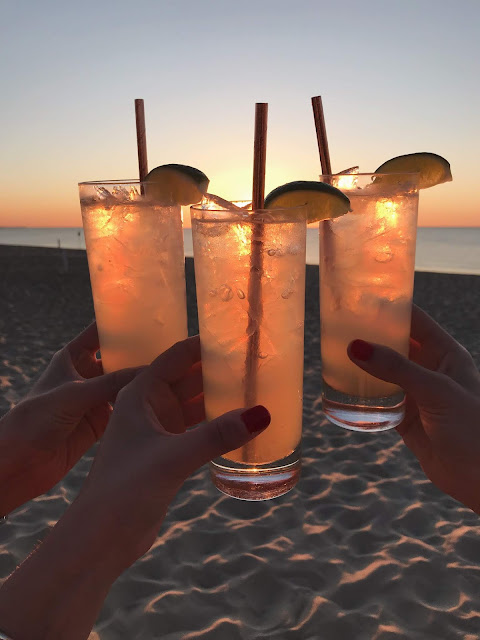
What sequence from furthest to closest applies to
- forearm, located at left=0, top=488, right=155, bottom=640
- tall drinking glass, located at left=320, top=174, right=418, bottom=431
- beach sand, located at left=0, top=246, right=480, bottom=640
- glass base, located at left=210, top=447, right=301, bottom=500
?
beach sand, located at left=0, top=246, right=480, bottom=640, tall drinking glass, located at left=320, top=174, right=418, bottom=431, glass base, located at left=210, top=447, right=301, bottom=500, forearm, located at left=0, top=488, right=155, bottom=640

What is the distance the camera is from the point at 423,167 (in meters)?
1.88

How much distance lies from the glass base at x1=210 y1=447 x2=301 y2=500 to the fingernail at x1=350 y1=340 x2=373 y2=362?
37 cm

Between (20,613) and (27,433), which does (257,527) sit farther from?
(20,613)

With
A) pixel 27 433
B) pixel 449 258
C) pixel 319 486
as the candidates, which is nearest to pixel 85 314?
pixel 319 486

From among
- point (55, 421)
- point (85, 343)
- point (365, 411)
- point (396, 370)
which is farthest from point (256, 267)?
point (85, 343)

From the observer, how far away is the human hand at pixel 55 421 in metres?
1.94

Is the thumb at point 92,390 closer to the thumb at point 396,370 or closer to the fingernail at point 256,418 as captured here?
the fingernail at point 256,418

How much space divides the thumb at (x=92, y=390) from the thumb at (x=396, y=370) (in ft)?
2.50

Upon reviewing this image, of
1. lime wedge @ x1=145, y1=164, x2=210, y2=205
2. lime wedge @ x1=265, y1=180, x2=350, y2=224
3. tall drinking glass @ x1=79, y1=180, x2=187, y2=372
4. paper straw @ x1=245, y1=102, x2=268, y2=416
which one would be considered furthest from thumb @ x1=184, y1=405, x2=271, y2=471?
lime wedge @ x1=145, y1=164, x2=210, y2=205

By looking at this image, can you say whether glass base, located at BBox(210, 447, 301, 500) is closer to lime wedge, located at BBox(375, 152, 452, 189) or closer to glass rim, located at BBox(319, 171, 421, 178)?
glass rim, located at BBox(319, 171, 421, 178)

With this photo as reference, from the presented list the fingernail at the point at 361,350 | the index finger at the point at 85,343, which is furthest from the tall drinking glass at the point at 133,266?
the fingernail at the point at 361,350

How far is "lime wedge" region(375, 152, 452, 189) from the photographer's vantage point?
6.10ft

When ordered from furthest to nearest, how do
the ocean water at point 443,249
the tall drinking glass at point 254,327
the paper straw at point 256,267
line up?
the ocean water at point 443,249 < the tall drinking glass at point 254,327 < the paper straw at point 256,267

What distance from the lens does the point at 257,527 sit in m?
4.46
